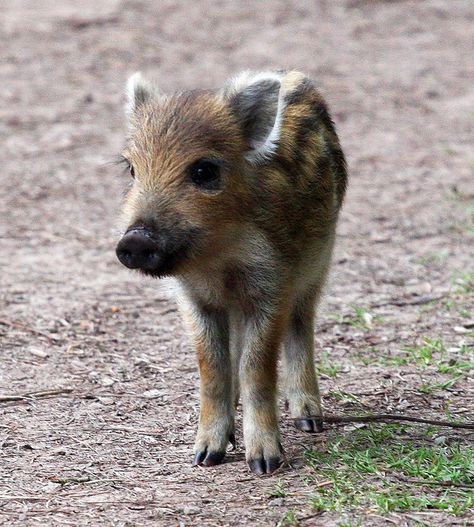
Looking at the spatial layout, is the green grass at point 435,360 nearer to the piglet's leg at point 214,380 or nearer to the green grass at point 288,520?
the piglet's leg at point 214,380

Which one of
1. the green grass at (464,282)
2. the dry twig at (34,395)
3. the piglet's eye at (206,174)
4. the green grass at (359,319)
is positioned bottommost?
the green grass at (359,319)

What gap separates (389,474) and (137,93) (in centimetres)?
208

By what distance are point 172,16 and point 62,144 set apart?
494cm

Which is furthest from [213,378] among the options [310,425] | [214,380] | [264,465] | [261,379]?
[310,425]

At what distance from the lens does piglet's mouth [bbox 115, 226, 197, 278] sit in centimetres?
478

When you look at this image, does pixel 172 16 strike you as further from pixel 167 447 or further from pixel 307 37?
pixel 167 447

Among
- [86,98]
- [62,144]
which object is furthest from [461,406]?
[86,98]

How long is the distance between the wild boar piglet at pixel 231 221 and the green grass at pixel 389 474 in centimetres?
30

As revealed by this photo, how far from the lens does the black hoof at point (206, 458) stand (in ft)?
17.9

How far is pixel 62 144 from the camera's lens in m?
11.7

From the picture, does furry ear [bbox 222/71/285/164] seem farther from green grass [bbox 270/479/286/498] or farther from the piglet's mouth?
green grass [bbox 270/479/286/498]

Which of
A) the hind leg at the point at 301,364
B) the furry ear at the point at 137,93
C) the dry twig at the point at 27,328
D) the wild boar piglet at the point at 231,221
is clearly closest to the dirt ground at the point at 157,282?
the dry twig at the point at 27,328

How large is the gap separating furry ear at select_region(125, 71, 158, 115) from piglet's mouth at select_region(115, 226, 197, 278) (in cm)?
82

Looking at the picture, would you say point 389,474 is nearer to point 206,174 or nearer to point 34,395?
point 206,174
